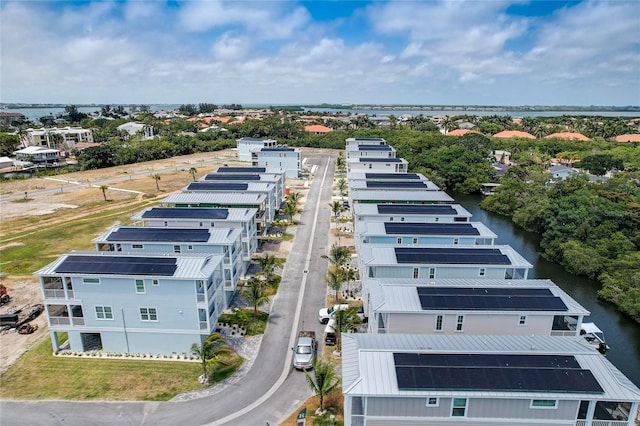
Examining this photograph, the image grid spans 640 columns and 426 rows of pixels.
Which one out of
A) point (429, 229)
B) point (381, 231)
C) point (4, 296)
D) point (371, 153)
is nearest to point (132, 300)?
point (4, 296)

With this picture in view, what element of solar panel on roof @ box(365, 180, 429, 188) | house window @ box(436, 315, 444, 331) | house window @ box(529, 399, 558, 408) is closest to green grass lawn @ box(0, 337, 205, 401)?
house window @ box(436, 315, 444, 331)

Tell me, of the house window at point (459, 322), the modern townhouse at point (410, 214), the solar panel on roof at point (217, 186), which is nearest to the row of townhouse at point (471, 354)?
the house window at point (459, 322)

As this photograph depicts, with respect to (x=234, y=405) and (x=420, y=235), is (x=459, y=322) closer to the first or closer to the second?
(x=420, y=235)

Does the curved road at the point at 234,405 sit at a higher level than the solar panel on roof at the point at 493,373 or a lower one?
lower

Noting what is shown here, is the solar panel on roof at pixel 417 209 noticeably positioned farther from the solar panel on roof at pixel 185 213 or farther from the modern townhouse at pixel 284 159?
the modern townhouse at pixel 284 159

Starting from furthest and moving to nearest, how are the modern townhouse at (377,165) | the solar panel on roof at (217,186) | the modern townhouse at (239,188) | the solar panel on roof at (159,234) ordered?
the modern townhouse at (377,165) < the solar panel on roof at (217,186) < the modern townhouse at (239,188) < the solar panel on roof at (159,234)

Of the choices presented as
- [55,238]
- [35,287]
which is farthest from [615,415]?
[55,238]
